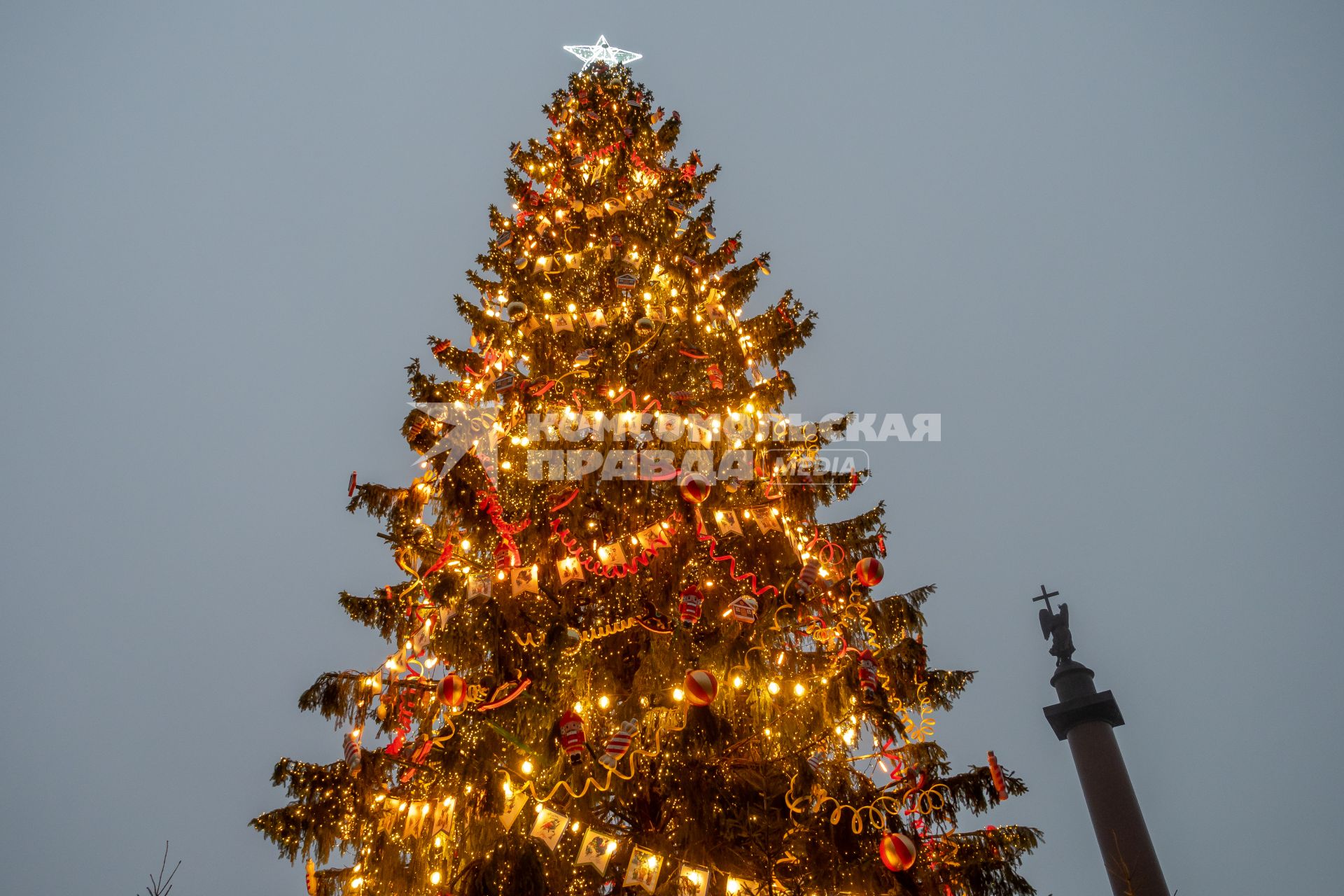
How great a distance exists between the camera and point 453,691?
208 inches

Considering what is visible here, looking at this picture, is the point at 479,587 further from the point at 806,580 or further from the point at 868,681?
the point at 868,681

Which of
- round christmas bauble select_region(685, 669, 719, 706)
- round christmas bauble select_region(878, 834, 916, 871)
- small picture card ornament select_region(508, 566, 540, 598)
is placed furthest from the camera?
small picture card ornament select_region(508, 566, 540, 598)

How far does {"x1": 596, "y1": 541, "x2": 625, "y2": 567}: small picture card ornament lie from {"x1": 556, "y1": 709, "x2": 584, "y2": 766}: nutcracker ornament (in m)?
1.24

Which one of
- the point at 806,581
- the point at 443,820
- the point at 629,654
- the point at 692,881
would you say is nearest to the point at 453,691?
A: the point at 443,820

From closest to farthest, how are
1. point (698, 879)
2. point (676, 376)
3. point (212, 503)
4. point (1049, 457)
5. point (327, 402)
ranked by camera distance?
point (698, 879) → point (676, 376) → point (212, 503) → point (1049, 457) → point (327, 402)

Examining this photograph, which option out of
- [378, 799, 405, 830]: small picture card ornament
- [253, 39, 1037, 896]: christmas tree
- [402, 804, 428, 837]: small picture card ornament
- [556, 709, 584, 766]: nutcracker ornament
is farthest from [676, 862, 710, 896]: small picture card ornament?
[378, 799, 405, 830]: small picture card ornament

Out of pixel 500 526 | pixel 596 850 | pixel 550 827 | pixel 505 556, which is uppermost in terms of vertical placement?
pixel 500 526

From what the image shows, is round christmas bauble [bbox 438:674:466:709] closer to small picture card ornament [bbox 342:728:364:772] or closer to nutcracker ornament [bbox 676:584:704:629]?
small picture card ornament [bbox 342:728:364:772]

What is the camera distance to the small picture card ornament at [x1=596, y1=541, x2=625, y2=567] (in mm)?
5824

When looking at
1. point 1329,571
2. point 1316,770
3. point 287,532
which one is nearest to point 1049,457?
point 1329,571

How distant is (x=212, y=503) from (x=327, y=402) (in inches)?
1213

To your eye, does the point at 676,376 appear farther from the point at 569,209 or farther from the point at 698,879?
the point at 698,879

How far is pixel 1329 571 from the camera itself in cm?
5503

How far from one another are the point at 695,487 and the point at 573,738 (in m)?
2.01
